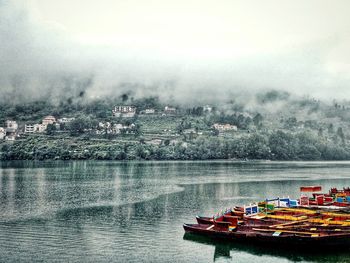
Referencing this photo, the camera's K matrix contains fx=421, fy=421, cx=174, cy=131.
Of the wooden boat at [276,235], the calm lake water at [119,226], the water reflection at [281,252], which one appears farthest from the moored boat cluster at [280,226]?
the calm lake water at [119,226]

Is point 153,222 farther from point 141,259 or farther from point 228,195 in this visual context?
point 228,195

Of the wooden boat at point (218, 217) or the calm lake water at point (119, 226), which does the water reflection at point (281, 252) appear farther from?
the wooden boat at point (218, 217)

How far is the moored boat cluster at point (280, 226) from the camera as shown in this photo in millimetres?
36938

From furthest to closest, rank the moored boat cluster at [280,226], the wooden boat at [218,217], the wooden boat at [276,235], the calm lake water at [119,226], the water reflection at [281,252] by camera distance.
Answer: the wooden boat at [218,217]
the moored boat cluster at [280,226]
the wooden boat at [276,235]
the calm lake water at [119,226]
the water reflection at [281,252]

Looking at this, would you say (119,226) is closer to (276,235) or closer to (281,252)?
(276,235)

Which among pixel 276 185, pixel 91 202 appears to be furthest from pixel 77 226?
pixel 276 185

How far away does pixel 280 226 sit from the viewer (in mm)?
40781

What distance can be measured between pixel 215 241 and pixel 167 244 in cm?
471

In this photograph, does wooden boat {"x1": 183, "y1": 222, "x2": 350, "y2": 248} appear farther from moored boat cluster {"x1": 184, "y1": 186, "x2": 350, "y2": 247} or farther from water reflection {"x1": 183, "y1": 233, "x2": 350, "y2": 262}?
water reflection {"x1": 183, "y1": 233, "x2": 350, "y2": 262}

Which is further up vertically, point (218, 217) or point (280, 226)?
point (218, 217)

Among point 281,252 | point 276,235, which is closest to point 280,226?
point 276,235

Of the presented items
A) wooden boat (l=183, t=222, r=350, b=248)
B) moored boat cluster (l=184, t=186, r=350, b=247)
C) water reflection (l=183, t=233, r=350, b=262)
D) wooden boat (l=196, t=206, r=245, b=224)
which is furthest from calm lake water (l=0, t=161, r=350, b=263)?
wooden boat (l=196, t=206, r=245, b=224)

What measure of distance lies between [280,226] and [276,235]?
339 cm

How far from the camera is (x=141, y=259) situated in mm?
34469
